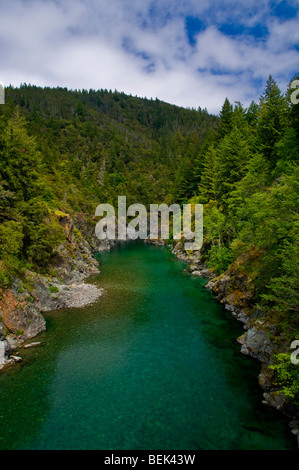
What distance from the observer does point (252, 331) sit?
1822cm

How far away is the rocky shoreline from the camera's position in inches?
511

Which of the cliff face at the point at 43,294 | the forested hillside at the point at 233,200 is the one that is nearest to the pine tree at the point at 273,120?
the forested hillside at the point at 233,200

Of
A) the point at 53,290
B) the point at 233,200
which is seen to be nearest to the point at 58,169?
the point at 53,290

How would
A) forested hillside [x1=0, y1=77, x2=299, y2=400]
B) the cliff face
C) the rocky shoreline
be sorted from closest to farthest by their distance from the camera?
the rocky shoreline
forested hillside [x1=0, y1=77, x2=299, y2=400]
the cliff face

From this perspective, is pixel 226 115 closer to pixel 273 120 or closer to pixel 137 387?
pixel 273 120

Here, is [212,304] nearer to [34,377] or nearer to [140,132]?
[34,377]

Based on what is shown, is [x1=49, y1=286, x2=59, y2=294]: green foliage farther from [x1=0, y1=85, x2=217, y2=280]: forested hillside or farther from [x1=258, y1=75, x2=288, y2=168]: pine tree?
[x1=258, y1=75, x2=288, y2=168]: pine tree

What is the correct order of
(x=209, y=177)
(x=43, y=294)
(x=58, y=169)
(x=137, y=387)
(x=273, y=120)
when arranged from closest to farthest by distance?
(x=137, y=387) → (x=43, y=294) → (x=273, y=120) → (x=209, y=177) → (x=58, y=169)

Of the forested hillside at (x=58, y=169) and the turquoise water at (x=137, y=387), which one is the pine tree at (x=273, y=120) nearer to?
the turquoise water at (x=137, y=387)

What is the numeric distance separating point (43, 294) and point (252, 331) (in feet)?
65.2

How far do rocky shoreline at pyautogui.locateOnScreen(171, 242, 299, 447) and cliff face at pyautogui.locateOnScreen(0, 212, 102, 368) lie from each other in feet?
47.3

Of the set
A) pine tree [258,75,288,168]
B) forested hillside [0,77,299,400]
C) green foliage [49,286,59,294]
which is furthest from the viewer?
pine tree [258,75,288,168]

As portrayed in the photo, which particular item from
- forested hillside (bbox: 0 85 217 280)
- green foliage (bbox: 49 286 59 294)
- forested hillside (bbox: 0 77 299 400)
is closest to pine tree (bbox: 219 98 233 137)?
forested hillside (bbox: 0 77 299 400)
